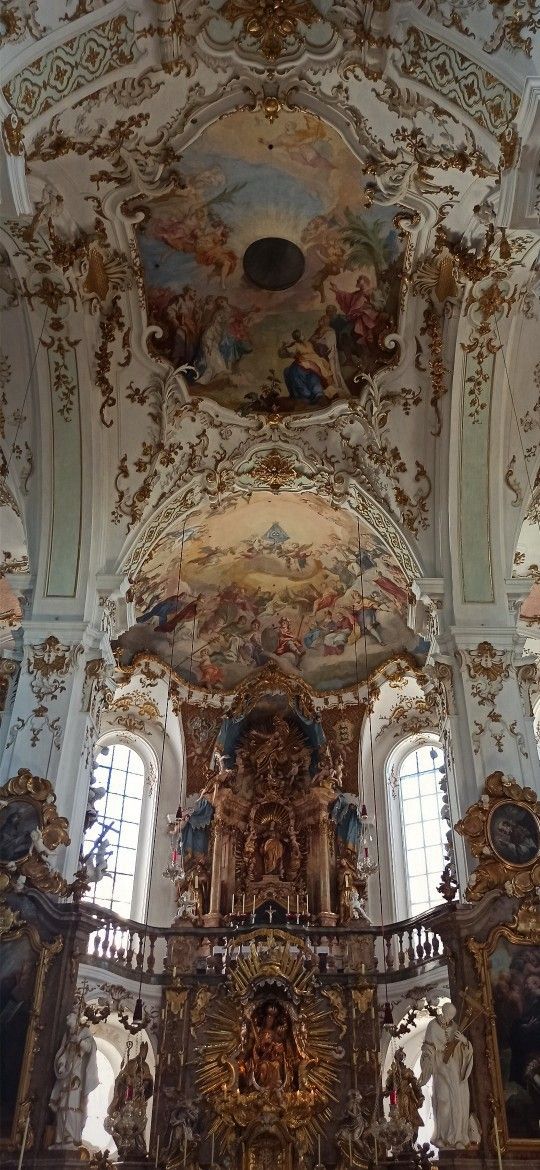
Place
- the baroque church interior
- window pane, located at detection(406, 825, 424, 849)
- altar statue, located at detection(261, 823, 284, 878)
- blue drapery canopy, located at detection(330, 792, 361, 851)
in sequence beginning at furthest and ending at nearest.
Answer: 1. window pane, located at detection(406, 825, 424, 849)
2. blue drapery canopy, located at detection(330, 792, 361, 851)
3. altar statue, located at detection(261, 823, 284, 878)
4. the baroque church interior

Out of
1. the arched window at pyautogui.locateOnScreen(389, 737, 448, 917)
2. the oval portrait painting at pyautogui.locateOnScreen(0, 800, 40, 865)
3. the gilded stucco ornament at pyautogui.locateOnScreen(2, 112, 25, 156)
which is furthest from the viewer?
the arched window at pyautogui.locateOnScreen(389, 737, 448, 917)

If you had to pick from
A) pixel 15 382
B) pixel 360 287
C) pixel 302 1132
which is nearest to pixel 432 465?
pixel 360 287

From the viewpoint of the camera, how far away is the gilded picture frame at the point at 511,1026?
9180 mm

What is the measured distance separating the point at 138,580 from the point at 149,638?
2103 mm

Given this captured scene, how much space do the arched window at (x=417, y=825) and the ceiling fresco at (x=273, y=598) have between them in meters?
2.00

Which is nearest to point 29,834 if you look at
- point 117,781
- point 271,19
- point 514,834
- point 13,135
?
point 514,834

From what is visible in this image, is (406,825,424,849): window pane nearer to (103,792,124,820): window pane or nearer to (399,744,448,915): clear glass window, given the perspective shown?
(399,744,448,915): clear glass window

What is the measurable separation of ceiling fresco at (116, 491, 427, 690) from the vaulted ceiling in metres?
0.14

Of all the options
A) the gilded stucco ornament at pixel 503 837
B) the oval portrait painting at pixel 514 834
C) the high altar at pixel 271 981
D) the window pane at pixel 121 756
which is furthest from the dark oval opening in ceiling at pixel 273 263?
the window pane at pixel 121 756

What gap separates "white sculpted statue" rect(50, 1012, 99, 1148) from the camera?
30.8 feet

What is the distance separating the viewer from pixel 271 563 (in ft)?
54.0

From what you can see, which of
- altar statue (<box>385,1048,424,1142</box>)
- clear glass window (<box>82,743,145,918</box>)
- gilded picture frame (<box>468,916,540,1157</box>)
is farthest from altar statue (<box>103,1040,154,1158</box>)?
gilded picture frame (<box>468,916,540,1157</box>)

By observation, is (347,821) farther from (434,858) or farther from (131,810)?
(131,810)

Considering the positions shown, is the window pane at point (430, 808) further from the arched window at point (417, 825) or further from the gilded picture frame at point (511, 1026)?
the gilded picture frame at point (511, 1026)
